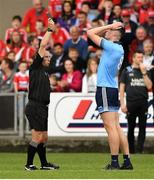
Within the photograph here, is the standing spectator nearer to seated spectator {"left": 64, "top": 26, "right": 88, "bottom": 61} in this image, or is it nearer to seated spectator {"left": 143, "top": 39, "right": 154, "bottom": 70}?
seated spectator {"left": 143, "top": 39, "right": 154, "bottom": 70}

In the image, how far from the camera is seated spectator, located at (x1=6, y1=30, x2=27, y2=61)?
23031mm

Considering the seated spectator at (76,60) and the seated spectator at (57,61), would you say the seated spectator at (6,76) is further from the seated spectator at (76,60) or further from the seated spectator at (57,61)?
the seated spectator at (76,60)

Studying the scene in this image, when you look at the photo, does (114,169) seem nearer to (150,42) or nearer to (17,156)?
(17,156)

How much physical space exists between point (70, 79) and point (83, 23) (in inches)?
116

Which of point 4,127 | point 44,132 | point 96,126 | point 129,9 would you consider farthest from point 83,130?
point 44,132

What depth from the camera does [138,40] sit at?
21.8 metres

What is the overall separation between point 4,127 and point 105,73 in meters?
7.21

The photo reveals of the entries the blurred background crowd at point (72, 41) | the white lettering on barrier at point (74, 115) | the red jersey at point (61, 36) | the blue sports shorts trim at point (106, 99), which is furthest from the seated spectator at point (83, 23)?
the blue sports shorts trim at point (106, 99)

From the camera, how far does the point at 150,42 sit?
20.6m

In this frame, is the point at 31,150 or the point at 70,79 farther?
the point at 70,79

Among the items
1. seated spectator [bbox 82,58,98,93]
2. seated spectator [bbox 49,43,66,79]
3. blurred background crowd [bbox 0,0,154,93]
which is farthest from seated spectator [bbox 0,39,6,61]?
seated spectator [bbox 82,58,98,93]

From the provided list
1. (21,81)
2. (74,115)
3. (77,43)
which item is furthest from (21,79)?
(77,43)

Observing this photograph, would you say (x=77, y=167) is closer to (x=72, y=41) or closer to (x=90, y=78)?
(x=90, y=78)

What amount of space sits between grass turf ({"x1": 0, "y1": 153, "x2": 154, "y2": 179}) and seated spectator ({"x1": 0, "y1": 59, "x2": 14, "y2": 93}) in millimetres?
2504
